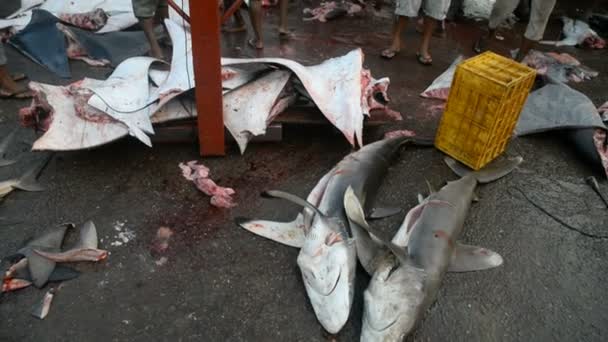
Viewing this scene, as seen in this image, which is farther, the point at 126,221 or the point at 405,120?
the point at 405,120

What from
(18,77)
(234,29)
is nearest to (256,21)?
(234,29)

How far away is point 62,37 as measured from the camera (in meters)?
5.02

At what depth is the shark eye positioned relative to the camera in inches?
100.0

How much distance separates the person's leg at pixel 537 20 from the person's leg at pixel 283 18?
10.8 feet

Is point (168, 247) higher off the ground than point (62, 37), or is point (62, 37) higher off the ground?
point (62, 37)

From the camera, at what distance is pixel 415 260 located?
97.1 inches

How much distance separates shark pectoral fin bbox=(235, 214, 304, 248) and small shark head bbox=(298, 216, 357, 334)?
0.24 metres

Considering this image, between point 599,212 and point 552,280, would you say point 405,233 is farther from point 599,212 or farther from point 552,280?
point 599,212

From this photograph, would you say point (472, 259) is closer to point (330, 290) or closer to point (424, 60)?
point (330, 290)

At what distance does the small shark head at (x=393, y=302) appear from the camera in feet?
6.98

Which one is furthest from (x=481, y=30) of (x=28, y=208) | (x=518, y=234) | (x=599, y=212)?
(x=28, y=208)

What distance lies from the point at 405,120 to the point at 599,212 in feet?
6.28

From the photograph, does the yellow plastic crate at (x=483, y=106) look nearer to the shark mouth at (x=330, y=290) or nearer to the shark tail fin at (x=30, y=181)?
the shark mouth at (x=330, y=290)

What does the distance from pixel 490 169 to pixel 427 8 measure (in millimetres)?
2757
